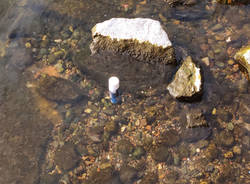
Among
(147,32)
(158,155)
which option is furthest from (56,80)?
(158,155)

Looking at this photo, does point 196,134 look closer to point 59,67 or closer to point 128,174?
point 128,174

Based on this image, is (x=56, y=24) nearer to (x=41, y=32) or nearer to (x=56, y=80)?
(x=41, y=32)

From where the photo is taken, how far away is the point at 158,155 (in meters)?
5.38

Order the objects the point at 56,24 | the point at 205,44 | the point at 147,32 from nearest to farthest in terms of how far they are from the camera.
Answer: the point at 147,32 → the point at 205,44 → the point at 56,24

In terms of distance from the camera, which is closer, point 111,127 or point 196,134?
point 196,134

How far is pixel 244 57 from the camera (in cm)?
616

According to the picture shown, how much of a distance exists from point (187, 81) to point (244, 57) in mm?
1646

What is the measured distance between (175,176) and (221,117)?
171cm

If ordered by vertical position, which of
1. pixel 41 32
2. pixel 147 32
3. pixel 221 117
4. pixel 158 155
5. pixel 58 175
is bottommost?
pixel 58 175

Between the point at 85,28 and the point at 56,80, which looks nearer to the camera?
the point at 56,80

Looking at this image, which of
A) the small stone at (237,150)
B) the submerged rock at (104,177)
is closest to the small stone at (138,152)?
the submerged rock at (104,177)

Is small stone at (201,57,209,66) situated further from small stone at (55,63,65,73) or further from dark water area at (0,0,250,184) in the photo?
small stone at (55,63,65,73)

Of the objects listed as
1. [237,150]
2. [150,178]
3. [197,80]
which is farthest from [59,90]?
[237,150]

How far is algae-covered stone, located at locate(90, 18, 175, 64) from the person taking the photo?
5996 mm
